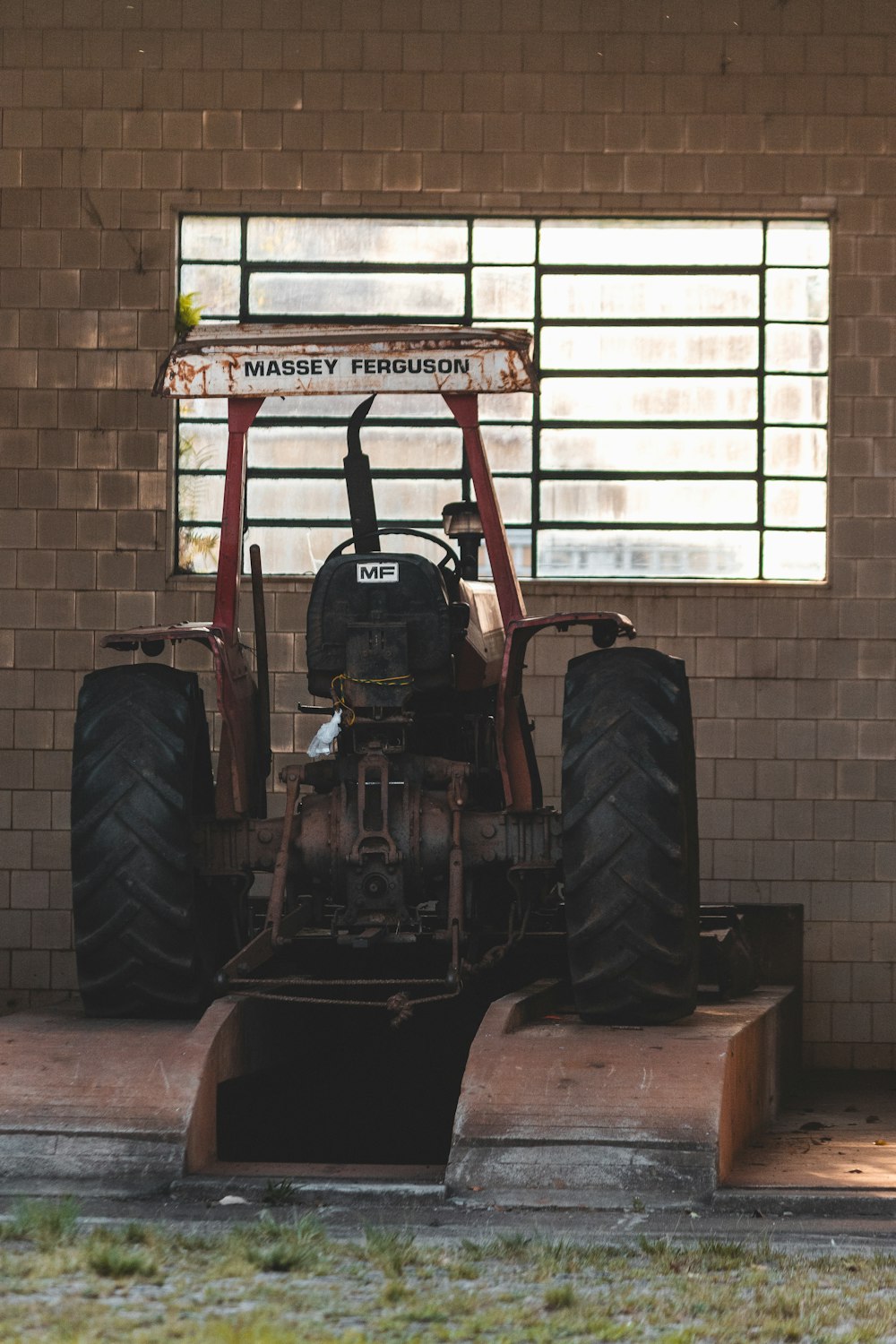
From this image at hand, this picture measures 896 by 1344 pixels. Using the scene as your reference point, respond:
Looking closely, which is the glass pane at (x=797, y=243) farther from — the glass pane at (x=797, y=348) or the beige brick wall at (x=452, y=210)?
the glass pane at (x=797, y=348)

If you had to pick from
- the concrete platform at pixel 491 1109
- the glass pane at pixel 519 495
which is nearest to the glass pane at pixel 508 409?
the glass pane at pixel 519 495

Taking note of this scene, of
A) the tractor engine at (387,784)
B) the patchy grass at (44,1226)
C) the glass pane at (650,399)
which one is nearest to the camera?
the patchy grass at (44,1226)

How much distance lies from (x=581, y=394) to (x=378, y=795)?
16.1 feet

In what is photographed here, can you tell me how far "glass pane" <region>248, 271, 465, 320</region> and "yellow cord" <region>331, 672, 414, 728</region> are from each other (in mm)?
4707

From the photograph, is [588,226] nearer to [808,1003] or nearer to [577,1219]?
[808,1003]

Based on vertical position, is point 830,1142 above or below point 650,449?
below

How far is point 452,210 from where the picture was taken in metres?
11.1

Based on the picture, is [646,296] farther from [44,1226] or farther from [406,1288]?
[406,1288]

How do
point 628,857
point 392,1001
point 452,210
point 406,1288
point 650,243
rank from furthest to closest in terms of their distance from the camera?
point 650,243 → point 452,210 → point 628,857 → point 392,1001 → point 406,1288

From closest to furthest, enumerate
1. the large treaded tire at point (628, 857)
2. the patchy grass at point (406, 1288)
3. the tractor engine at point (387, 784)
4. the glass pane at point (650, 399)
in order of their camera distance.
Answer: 1. the patchy grass at point (406, 1288)
2. the large treaded tire at point (628, 857)
3. the tractor engine at point (387, 784)
4. the glass pane at point (650, 399)

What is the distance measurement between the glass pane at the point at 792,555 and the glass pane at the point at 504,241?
2240mm

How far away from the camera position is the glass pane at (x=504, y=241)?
1118 cm

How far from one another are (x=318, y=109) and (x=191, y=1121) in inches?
281

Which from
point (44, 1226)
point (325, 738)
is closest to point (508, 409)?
point (325, 738)
